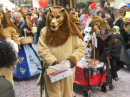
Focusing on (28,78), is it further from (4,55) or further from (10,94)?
(10,94)

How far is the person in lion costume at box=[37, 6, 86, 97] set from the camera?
7.93 ft

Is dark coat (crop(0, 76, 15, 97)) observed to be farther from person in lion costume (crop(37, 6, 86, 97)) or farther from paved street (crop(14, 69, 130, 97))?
paved street (crop(14, 69, 130, 97))

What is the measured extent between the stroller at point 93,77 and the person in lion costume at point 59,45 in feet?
3.17

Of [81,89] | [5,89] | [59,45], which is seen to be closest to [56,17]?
[59,45]

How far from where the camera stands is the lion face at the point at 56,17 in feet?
7.84

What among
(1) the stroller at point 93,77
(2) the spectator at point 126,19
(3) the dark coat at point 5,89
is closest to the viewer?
(3) the dark coat at point 5,89

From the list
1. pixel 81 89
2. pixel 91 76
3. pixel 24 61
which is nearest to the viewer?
pixel 91 76

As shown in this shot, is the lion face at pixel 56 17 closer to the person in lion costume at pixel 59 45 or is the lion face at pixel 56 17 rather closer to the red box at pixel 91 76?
the person in lion costume at pixel 59 45

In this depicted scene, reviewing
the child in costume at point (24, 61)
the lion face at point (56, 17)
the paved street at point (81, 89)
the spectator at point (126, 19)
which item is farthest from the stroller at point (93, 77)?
the spectator at point (126, 19)

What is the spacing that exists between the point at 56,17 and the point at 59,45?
1.27ft

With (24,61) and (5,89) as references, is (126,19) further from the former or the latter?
(5,89)

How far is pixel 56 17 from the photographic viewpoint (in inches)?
95.4

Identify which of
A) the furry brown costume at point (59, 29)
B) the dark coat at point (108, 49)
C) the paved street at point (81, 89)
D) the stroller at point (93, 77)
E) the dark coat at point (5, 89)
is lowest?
the paved street at point (81, 89)

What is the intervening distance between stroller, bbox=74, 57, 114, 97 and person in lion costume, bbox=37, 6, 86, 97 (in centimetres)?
97
